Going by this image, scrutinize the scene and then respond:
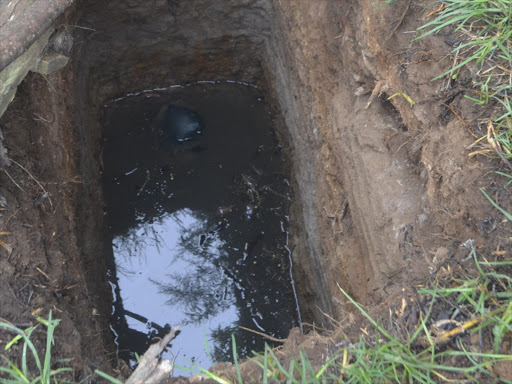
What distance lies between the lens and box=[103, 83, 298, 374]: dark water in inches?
134

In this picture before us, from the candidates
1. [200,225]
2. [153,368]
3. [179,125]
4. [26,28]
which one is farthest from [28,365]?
[179,125]

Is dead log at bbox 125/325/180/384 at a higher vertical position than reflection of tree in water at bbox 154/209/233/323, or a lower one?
higher

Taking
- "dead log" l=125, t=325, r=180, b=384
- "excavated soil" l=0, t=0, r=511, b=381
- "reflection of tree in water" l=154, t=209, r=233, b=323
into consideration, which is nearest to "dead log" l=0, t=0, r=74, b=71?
"excavated soil" l=0, t=0, r=511, b=381

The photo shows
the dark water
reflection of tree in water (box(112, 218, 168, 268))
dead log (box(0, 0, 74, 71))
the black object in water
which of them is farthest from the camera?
the black object in water

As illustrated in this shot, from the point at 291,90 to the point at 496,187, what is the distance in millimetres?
2002

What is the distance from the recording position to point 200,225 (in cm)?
374

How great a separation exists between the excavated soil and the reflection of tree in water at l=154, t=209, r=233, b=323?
520 millimetres

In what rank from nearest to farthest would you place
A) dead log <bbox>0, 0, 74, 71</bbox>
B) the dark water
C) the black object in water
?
dead log <bbox>0, 0, 74, 71</bbox>, the dark water, the black object in water

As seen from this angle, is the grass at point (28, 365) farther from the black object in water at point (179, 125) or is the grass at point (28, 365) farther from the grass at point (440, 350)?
the black object in water at point (179, 125)

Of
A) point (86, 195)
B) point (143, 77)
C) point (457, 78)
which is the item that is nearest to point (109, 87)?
point (143, 77)

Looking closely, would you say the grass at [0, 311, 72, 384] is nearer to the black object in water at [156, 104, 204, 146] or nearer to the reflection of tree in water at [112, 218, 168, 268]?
the reflection of tree in water at [112, 218, 168, 268]

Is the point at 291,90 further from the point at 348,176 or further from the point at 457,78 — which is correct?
the point at 457,78

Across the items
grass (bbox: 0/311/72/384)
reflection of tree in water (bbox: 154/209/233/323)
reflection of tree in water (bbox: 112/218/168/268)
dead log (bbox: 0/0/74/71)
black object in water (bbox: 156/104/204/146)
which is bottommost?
reflection of tree in water (bbox: 154/209/233/323)

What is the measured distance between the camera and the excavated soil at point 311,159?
200cm
